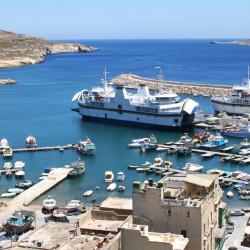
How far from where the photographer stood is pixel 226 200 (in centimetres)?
4388

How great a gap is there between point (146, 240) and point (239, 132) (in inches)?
1900

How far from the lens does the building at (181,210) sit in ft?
78.6

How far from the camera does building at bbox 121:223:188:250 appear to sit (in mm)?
21969

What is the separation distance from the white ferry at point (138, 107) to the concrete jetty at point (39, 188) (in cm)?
2537

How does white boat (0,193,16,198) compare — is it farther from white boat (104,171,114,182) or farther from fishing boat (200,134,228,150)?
fishing boat (200,134,228,150)

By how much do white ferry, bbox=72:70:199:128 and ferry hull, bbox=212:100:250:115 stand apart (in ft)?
22.9

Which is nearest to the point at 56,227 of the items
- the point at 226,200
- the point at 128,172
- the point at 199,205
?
the point at 199,205

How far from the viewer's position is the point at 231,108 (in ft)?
272

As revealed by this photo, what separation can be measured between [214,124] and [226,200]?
34175 millimetres

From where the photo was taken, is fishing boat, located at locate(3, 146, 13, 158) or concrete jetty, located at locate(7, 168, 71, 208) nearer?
concrete jetty, located at locate(7, 168, 71, 208)

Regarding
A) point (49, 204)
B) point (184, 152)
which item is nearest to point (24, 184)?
point (49, 204)

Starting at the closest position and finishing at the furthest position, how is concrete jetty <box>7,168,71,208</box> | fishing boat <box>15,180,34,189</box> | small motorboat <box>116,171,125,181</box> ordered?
concrete jetty <box>7,168,71,208</box>
fishing boat <box>15,180,34,189</box>
small motorboat <box>116,171,125,181</box>

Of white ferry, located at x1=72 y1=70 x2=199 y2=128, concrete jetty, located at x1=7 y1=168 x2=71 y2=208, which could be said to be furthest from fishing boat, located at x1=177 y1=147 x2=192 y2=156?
white ferry, located at x1=72 y1=70 x2=199 y2=128

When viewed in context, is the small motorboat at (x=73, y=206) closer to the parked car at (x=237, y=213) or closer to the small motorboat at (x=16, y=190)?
the small motorboat at (x=16, y=190)
